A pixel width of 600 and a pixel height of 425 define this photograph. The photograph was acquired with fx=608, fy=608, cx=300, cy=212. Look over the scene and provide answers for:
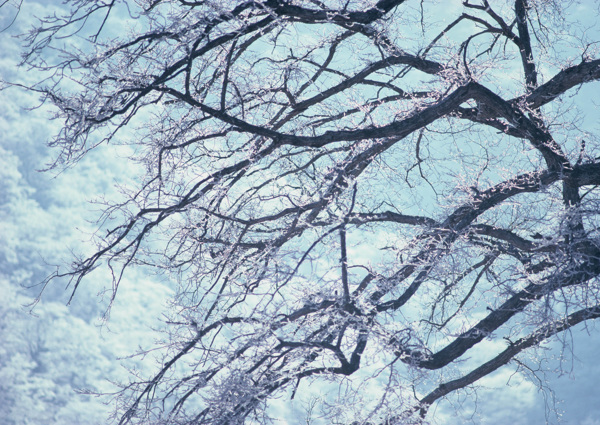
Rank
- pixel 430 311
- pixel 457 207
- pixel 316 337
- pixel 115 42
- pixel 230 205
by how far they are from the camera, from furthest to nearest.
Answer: pixel 430 311, pixel 230 205, pixel 457 207, pixel 316 337, pixel 115 42

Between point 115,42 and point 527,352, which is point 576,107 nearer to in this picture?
point 527,352

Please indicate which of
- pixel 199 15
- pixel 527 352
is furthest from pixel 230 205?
pixel 527 352

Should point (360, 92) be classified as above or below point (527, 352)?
above

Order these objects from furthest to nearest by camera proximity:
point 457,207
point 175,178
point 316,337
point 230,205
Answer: point 230,205, point 175,178, point 457,207, point 316,337

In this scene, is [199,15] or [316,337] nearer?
[199,15]

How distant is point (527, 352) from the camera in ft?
14.1

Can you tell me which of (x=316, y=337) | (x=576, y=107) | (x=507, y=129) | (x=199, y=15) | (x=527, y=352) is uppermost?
(x=576, y=107)

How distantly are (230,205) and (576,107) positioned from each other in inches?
106

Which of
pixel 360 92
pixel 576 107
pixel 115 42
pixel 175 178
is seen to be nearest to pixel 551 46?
pixel 576 107

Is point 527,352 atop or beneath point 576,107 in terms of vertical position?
beneath

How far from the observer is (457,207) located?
3.99 metres

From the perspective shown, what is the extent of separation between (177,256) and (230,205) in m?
0.58

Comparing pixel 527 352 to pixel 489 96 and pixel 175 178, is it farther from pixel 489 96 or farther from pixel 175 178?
pixel 175 178

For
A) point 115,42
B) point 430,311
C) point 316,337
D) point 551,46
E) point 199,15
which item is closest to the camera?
point 199,15
